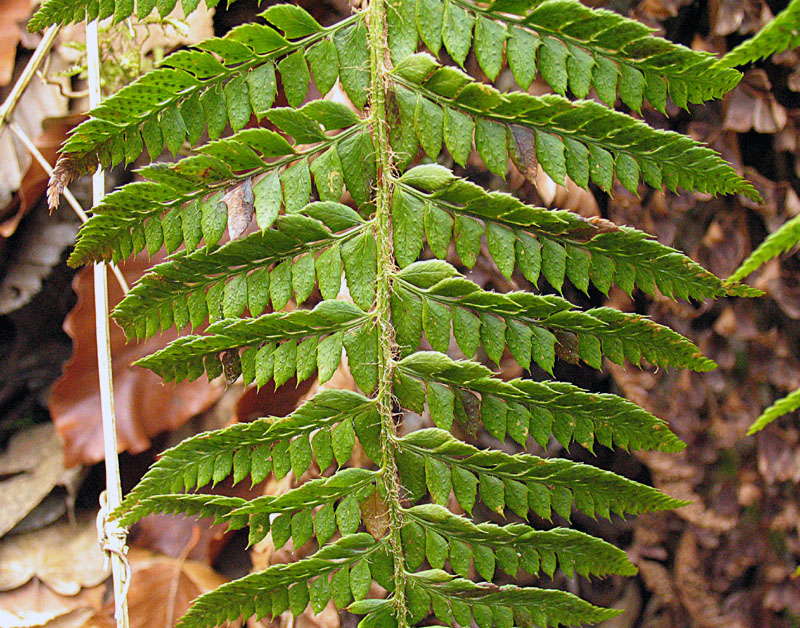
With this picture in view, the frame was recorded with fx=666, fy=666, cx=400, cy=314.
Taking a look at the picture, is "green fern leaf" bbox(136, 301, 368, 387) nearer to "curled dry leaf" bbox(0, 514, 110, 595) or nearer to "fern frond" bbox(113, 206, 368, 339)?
"fern frond" bbox(113, 206, 368, 339)

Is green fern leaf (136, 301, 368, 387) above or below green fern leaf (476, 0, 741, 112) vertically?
below

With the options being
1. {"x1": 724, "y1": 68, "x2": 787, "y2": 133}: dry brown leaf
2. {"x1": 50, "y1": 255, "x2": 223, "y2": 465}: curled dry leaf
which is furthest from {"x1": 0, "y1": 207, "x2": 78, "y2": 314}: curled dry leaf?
{"x1": 724, "y1": 68, "x2": 787, "y2": 133}: dry brown leaf

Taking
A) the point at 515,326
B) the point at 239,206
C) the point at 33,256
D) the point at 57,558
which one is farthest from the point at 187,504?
the point at 33,256

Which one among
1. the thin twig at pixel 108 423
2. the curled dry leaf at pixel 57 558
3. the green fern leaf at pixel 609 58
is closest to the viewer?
the green fern leaf at pixel 609 58

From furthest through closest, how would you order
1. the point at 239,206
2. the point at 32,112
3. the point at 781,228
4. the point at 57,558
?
the point at 32,112 → the point at 57,558 → the point at 239,206 → the point at 781,228

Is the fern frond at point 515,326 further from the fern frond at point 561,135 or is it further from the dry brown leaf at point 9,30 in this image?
the dry brown leaf at point 9,30

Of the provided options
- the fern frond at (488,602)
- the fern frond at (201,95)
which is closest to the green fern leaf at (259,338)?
the fern frond at (201,95)

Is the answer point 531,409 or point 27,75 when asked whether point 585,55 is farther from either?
point 27,75
